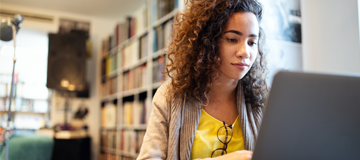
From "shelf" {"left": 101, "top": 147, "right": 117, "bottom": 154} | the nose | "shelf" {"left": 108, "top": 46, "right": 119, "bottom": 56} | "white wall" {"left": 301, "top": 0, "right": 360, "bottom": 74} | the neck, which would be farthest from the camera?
"shelf" {"left": 108, "top": 46, "right": 119, "bottom": 56}

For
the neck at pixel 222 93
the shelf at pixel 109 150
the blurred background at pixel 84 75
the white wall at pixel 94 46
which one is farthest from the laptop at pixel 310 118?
the white wall at pixel 94 46

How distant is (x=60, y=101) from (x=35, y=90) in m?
0.36

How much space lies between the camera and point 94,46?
4418mm

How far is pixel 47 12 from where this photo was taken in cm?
405

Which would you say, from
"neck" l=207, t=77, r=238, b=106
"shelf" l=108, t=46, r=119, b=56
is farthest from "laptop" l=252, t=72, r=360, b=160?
"shelf" l=108, t=46, r=119, b=56

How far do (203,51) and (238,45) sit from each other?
118 mm

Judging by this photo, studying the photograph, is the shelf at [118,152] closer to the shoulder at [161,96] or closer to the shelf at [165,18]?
the shelf at [165,18]

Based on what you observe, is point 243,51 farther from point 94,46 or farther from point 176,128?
point 94,46

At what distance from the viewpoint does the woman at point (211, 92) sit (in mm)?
877

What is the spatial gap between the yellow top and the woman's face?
0.16m

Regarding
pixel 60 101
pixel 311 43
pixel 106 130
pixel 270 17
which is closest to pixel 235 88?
pixel 270 17

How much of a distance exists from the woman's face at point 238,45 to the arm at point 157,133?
23cm

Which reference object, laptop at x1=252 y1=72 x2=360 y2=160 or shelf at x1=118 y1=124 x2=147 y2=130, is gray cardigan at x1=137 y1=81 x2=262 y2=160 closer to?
laptop at x1=252 y1=72 x2=360 y2=160

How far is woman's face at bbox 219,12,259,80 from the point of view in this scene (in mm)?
865
